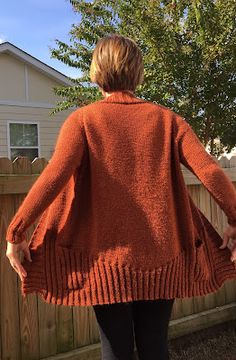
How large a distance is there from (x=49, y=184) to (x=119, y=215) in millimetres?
286

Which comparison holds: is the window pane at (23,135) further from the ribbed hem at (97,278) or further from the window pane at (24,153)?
the ribbed hem at (97,278)

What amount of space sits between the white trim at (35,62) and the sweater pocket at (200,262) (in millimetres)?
11002

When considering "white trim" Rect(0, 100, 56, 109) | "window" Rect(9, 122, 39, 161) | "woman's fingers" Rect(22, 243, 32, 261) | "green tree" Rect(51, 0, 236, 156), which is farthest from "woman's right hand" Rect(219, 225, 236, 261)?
"white trim" Rect(0, 100, 56, 109)

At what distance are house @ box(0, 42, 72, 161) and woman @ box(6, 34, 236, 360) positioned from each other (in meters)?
10.4

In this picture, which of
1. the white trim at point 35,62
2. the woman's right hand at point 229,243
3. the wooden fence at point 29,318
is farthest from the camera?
the white trim at point 35,62

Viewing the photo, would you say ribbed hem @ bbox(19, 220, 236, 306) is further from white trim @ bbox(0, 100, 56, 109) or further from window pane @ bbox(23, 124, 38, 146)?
window pane @ bbox(23, 124, 38, 146)

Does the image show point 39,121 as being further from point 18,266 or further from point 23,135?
point 18,266

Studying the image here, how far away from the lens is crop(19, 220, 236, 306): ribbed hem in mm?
1940

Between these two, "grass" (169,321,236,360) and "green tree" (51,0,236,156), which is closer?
"grass" (169,321,236,360)

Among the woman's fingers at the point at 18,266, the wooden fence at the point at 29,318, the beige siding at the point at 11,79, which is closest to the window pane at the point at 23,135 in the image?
the beige siding at the point at 11,79

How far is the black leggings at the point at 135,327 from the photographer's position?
6.67 feet

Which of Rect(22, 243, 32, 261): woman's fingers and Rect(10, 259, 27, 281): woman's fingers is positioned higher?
Rect(22, 243, 32, 261): woman's fingers

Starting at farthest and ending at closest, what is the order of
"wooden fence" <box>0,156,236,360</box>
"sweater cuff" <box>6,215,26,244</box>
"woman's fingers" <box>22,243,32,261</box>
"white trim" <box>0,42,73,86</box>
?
"white trim" <box>0,42,73,86</box> < "wooden fence" <box>0,156,236,360</box> < "woman's fingers" <box>22,243,32,261</box> < "sweater cuff" <box>6,215,26,244</box>

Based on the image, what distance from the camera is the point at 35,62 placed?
12.7m
